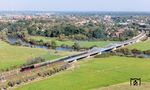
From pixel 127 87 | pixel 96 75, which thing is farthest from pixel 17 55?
pixel 127 87

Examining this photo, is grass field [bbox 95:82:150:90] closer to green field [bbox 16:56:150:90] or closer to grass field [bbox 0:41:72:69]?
green field [bbox 16:56:150:90]

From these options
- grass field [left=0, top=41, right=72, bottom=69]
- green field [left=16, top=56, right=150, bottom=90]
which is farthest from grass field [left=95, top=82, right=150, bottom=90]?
grass field [left=0, top=41, right=72, bottom=69]

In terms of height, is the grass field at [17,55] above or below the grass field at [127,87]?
below

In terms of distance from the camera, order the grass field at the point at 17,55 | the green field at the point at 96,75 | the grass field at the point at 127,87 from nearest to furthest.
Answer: the grass field at the point at 127,87
the green field at the point at 96,75
the grass field at the point at 17,55

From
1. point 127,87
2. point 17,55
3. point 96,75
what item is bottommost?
point 17,55

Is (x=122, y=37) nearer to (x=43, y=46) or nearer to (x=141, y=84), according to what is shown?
(x=43, y=46)

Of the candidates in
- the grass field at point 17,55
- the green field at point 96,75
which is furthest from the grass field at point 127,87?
the grass field at point 17,55

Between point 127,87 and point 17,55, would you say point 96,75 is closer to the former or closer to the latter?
point 127,87

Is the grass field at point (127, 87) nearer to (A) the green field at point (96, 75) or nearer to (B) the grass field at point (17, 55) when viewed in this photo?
(A) the green field at point (96, 75)
